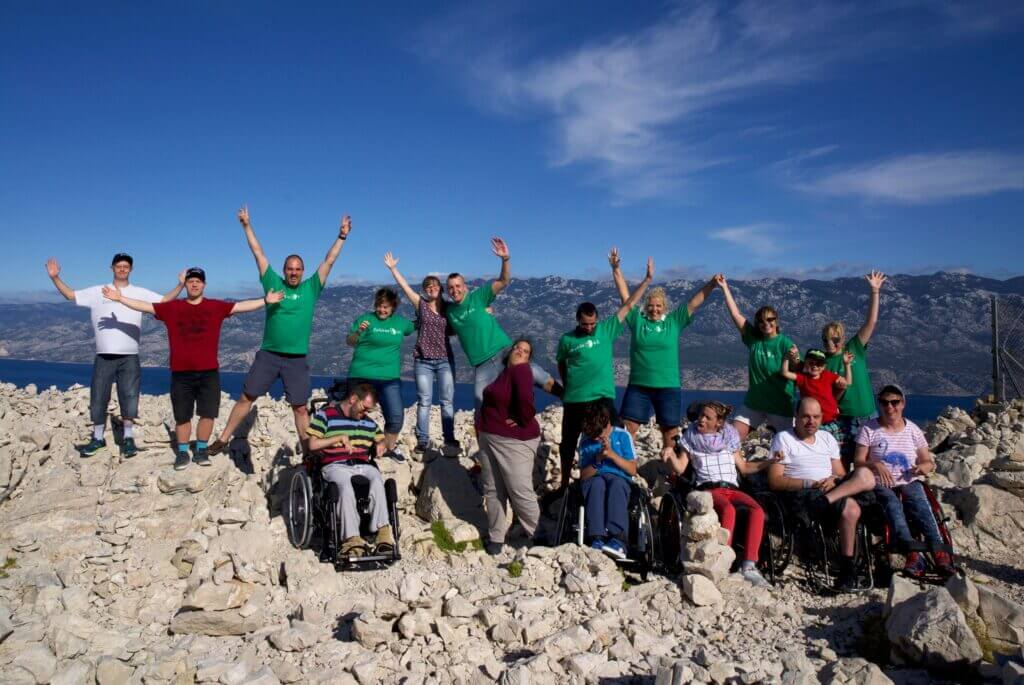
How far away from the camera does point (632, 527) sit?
5766mm

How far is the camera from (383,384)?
273 inches

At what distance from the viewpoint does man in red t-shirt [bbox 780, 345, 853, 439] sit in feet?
20.4

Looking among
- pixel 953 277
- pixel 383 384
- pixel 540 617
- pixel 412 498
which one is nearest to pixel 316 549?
pixel 412 498

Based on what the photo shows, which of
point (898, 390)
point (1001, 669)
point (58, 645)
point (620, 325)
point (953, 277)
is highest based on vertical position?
point (953, 277)

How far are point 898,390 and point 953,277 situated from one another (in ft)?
722

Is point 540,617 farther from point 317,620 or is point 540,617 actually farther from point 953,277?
point 953,277

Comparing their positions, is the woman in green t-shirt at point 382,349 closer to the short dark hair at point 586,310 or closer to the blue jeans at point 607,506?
the short dark hair at point 586,310

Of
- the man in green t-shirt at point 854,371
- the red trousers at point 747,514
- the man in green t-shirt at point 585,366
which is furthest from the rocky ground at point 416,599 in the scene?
the man in green t-shirt at point 854,371

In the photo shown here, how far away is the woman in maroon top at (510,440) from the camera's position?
5.92 meters

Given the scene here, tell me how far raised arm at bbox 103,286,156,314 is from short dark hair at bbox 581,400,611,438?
4.50 m

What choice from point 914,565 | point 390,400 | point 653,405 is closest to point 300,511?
point 390,400

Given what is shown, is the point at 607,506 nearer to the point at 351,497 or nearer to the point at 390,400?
the point at 351,497

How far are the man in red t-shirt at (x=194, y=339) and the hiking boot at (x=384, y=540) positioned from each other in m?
2.43

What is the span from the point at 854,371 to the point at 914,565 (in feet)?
6.40
